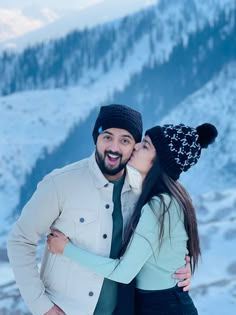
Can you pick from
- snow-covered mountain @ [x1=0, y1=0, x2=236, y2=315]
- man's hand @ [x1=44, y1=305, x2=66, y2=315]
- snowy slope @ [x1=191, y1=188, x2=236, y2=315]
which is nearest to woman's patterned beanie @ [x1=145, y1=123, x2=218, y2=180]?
man's hand @ [x1=44, y1=305, x2=66, y2=315]

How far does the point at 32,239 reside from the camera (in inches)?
40.0

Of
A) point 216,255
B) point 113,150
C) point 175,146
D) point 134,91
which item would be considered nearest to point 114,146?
point 113,150

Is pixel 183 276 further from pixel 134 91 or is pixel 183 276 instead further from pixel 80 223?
pixel 134 91

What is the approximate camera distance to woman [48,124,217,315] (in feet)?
3.26

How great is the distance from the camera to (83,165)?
107 centimetres

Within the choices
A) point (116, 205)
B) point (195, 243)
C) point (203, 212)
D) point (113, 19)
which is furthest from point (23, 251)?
point (113, 19)

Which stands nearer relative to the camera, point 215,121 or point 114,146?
point 114,146

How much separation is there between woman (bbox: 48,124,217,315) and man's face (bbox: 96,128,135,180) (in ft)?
0.08

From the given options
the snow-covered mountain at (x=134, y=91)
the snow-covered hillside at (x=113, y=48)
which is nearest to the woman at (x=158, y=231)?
the snow-covered mountain at (x=134, y=91)

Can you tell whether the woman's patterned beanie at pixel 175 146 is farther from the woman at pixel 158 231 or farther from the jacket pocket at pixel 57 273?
the jacket pocket at pixel 57 273

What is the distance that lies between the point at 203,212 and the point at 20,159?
1.02 meters

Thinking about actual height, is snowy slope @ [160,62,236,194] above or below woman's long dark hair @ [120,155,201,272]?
above

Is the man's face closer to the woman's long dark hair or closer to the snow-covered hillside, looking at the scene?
the woman's long dark hair

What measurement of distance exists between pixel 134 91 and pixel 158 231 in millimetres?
1802
